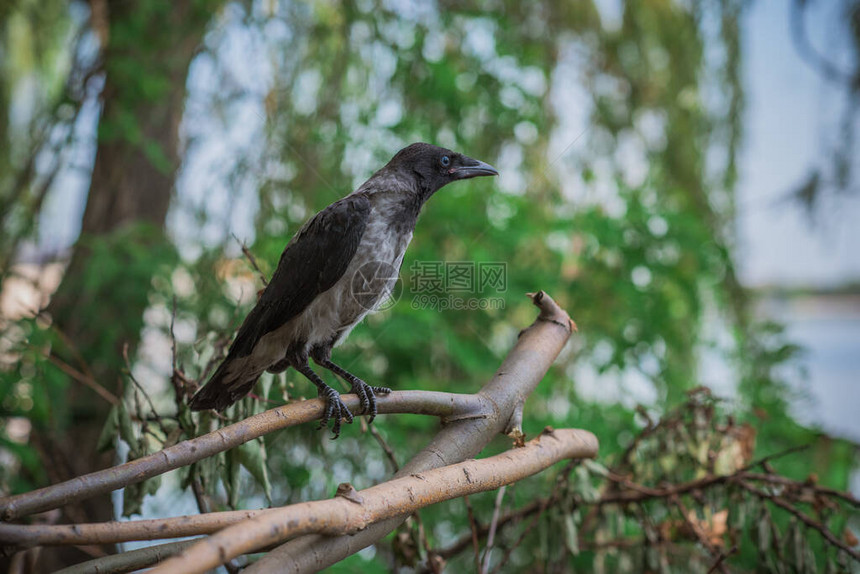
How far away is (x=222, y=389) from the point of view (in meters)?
1.59

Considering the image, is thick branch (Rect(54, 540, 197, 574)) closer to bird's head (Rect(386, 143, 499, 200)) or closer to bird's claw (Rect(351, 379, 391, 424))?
bird's claw (Rect(351, 379, 391, 424))

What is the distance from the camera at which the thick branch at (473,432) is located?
1.06 m

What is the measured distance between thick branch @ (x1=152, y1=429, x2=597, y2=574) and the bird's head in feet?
2.46

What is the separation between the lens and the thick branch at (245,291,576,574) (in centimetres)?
106

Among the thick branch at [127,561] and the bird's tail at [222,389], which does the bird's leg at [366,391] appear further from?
the thick branch at [127,561]

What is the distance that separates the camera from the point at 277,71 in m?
3.19

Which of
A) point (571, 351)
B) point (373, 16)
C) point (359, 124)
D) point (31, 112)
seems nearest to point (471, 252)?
point (359, 124)

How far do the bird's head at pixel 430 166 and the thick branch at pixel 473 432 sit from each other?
1.44ft

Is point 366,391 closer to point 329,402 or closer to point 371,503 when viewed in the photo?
point 329,402

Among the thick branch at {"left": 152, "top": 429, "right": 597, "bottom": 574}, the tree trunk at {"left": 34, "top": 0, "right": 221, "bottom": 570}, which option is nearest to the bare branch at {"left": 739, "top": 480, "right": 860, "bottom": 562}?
the thick branch at {"left": 152, "top": 429, "right": 597, "bottom": 574}

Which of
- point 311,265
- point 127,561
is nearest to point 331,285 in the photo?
point 311,265

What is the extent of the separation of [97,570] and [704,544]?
1492 mm

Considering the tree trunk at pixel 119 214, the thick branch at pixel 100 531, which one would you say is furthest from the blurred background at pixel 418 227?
the thick branch at pixel 100 531

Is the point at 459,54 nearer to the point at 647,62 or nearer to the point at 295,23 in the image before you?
the point at 295,23
